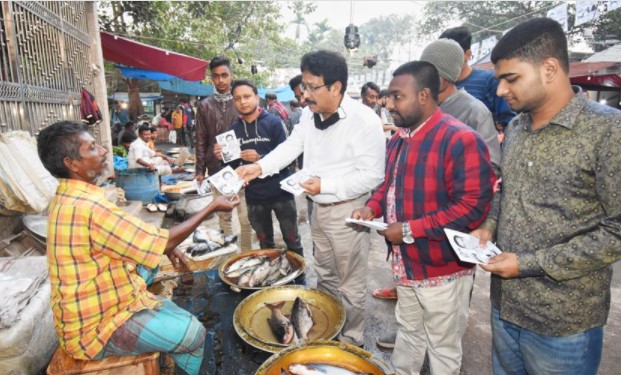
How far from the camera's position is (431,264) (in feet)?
7.27

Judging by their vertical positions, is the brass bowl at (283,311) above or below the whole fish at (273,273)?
below

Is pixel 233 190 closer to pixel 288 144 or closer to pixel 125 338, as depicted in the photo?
pixel 288 144

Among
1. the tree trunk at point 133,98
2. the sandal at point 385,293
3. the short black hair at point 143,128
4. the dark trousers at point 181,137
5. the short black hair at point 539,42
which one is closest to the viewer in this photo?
the short black hair at point 539,42

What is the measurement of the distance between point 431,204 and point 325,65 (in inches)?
54.3

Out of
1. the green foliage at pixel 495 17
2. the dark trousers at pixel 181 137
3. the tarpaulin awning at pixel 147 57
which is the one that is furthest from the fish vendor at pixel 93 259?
the dark trousers at pixel 181 137

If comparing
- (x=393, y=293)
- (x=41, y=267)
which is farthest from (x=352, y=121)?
(x=41, y=267)

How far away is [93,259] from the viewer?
2.11 m

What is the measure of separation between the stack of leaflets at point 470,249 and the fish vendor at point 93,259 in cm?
165

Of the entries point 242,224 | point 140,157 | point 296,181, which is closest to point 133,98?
point 140,157

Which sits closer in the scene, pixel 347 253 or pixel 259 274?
pixel 347 253

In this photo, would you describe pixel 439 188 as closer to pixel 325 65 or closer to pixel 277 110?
pixel 325 65

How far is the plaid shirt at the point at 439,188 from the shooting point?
6.68ft

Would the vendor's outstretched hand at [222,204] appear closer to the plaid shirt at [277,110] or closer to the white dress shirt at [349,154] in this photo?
the white dress shirt at [349,154]

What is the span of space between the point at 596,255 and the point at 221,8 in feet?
59.8
